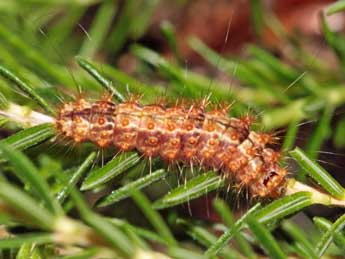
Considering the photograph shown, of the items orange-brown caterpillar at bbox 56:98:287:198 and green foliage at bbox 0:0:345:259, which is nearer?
green foliage at bbox 0:0:345:259

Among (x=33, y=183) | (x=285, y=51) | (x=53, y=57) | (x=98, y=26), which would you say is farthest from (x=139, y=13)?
(x=33, y=183)

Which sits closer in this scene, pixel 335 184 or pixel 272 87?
pixel 335 184

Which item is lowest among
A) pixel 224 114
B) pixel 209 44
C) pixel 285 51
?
pixel 224 114

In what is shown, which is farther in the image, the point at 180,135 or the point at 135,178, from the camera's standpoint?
the point at 135,178

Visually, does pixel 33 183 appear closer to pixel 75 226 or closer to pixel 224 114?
pixel 75 226

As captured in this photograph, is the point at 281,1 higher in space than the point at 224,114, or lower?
higher
